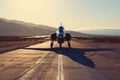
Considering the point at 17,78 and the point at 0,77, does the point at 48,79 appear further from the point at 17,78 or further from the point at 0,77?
the point at 0,77

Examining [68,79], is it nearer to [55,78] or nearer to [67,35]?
[55,78]

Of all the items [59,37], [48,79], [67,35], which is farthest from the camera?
[67,35]

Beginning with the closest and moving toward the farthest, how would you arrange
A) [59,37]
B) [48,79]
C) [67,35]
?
1. [48,79]
2. [59,37]
3. [67,35]

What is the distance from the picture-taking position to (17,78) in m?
16.2

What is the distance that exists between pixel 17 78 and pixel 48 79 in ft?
5.84

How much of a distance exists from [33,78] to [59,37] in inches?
1241

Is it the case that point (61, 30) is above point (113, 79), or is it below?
above

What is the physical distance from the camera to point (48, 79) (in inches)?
624

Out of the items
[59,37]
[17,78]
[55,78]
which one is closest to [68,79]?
[55,78]

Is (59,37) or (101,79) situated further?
(59,37)

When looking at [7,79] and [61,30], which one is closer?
[7,79]

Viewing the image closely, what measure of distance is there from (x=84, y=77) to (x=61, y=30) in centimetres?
3169

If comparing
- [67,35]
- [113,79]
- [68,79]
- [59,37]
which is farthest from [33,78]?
[67,35]

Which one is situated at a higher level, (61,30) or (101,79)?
(61,30)
